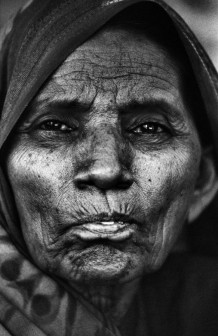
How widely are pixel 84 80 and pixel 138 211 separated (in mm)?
403

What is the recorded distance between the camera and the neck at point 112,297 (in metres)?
1.88

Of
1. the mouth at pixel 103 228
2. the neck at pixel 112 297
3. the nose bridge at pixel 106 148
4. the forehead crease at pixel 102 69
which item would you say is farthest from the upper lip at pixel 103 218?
the forehead crease at pixel 102 69

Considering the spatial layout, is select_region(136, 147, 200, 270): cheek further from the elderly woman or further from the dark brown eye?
the dark brown eye

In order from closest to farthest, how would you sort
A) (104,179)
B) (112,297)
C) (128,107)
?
(104,179) → (128,107) → (112,297)

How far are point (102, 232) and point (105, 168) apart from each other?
0.17 metres

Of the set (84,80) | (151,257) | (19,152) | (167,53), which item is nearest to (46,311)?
(151,257)

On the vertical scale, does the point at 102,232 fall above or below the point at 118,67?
below

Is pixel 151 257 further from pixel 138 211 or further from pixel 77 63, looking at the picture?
pixel 77 63

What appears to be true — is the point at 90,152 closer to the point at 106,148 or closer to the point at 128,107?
the point at 106,148

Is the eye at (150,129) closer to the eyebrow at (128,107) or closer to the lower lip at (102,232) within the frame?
the eyebrow at (128,107)

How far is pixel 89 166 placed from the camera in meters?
1.69

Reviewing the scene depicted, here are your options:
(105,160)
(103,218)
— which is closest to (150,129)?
(105,160)

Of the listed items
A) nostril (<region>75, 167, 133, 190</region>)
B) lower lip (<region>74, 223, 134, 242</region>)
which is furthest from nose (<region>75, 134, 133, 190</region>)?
lower lip (<region>74, 223, 134, 242</region>)

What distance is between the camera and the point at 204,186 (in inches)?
80.0
